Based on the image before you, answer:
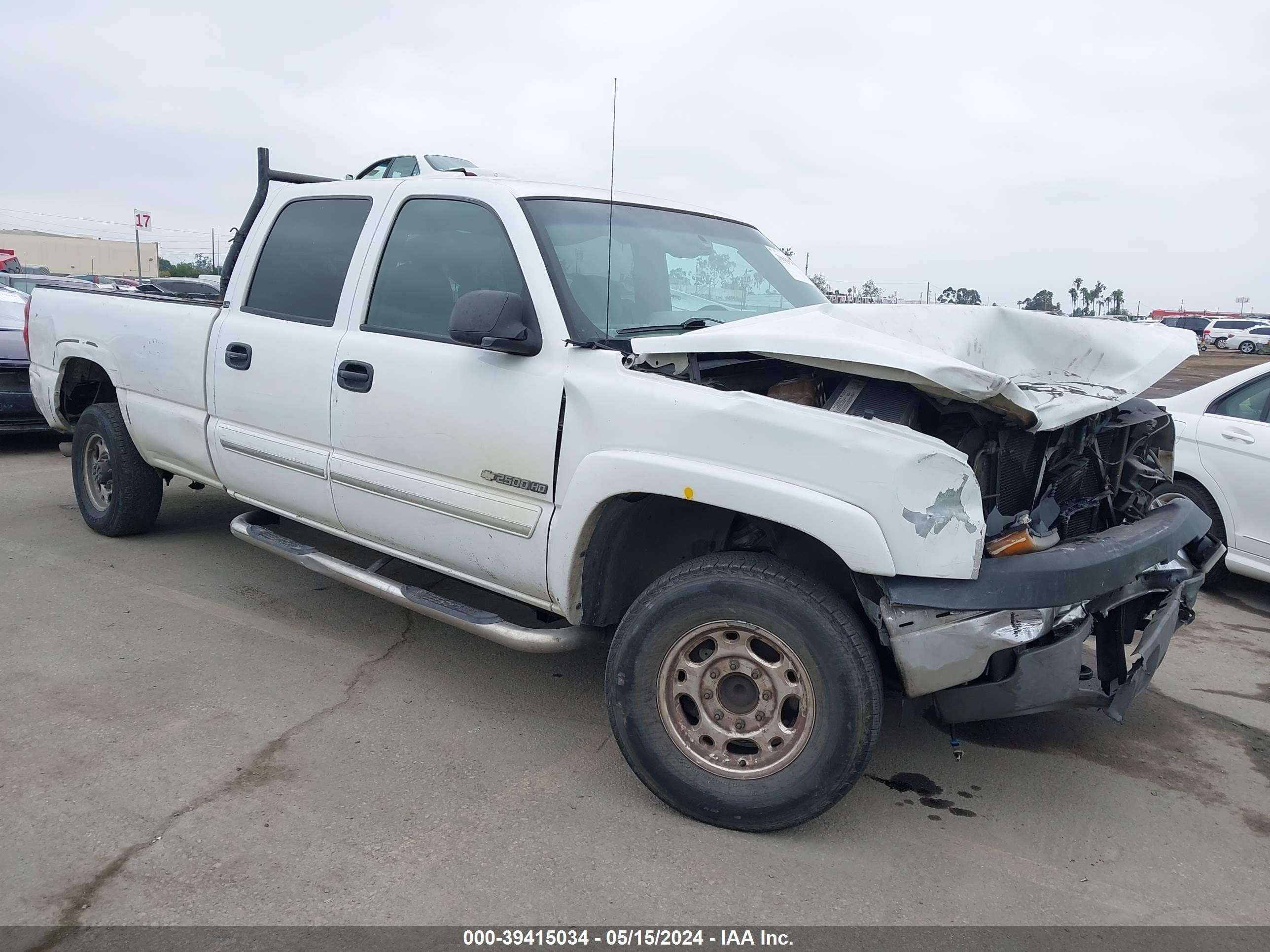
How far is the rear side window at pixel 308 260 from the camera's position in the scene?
164 inches

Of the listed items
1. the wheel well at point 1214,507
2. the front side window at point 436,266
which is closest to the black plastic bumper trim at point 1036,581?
the front side window at point 436,266

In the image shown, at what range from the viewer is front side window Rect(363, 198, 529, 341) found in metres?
3.65

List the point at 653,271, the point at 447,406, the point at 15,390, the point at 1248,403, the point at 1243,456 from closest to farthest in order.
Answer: the point at 447,406
the point at 653,271
the point at 1243,456
the point at 1248,403
the point at 15,390

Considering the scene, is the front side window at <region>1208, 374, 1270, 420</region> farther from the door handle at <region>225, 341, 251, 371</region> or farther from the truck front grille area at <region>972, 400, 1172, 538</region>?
the door handle at <region>225, 341, 251, 371</region>

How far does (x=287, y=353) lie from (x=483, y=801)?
2.18m

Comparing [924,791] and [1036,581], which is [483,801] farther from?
[1036,581]

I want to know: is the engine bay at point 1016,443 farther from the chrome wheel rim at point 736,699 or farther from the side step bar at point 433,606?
the side step bar at point 433,606

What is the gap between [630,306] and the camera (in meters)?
3.60

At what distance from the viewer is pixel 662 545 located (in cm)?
349

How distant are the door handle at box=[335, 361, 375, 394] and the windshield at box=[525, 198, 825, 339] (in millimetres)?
911

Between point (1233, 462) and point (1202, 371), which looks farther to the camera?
point (1202, 371)

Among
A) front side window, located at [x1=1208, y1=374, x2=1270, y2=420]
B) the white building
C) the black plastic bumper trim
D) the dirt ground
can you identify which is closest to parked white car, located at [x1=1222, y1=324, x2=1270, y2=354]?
the dirt ground

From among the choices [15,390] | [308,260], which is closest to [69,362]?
[308,260]

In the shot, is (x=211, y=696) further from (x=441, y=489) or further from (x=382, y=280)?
(x=382, y=280)
